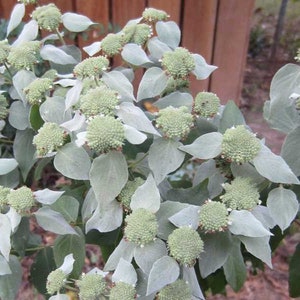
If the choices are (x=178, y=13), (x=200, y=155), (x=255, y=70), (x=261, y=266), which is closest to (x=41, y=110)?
(x=200, y=155)

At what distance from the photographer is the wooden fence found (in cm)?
211

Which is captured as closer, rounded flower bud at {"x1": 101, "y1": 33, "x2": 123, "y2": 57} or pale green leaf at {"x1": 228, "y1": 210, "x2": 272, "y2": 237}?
pale green leaf at {"x1": 228, "y1": 210, "x2": 272, "y2": 237}

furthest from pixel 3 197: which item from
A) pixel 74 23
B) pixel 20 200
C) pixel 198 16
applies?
pixel 198 16

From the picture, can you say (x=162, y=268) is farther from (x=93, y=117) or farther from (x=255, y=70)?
(x=255, y=70)

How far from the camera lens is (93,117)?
62 cm

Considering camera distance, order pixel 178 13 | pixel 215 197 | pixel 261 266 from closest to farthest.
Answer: pixel 215 197 < pixel 261 266 < pixel 178 13

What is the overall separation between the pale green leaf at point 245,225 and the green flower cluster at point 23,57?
0.42 metres

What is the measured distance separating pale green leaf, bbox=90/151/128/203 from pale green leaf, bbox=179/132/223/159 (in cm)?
9

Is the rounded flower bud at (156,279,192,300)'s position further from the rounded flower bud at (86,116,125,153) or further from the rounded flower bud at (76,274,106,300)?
the rounded flower bud at (86,116,125,153)

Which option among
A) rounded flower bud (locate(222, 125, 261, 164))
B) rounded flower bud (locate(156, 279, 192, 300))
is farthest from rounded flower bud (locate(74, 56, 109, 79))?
rounded flower bud (locate(156, 279, 192, 300))

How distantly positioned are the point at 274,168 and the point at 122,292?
0.25m

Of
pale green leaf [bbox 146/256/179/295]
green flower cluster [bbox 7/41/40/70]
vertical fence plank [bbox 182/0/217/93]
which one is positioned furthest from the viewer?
vertical fence plank [bbox 182/0/217/93]

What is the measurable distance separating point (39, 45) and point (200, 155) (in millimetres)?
371

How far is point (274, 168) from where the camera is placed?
0.62 metres
